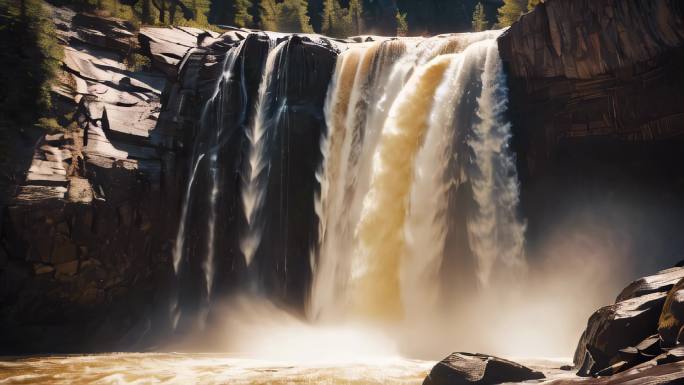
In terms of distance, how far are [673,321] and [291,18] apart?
1759 inches

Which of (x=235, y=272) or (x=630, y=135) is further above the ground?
(x=630, y=135)

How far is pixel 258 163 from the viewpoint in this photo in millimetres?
19266

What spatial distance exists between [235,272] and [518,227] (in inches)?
379

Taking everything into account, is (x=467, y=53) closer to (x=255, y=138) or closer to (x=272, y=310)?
(x=255, y=138)

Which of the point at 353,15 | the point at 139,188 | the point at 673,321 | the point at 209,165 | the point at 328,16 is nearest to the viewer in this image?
the point at 673,321

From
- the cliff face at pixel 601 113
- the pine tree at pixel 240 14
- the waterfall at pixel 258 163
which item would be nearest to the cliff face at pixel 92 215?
the waterfall at pixel 258 163

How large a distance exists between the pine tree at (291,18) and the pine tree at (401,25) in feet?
38.6

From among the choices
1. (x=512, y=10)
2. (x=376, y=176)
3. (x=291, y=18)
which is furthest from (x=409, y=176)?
(x=291, y=18)

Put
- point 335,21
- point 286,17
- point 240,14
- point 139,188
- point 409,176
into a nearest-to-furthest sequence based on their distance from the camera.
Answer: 1. point 409,176
2. point 139,188
3. point 240,14
4. point 286,17
5. point 335,21

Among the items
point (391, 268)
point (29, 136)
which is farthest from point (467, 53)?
point (29, 136)

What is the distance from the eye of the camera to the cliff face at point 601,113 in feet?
49.2

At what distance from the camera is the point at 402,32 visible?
183ft

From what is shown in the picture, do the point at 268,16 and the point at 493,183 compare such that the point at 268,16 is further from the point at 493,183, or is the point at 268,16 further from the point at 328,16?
the point at 493,183

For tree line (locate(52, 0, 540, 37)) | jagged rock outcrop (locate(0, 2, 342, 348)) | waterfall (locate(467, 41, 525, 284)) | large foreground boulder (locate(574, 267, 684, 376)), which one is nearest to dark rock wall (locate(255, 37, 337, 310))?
jagged rock outcrop (locate(0, 2, 342, 348))
